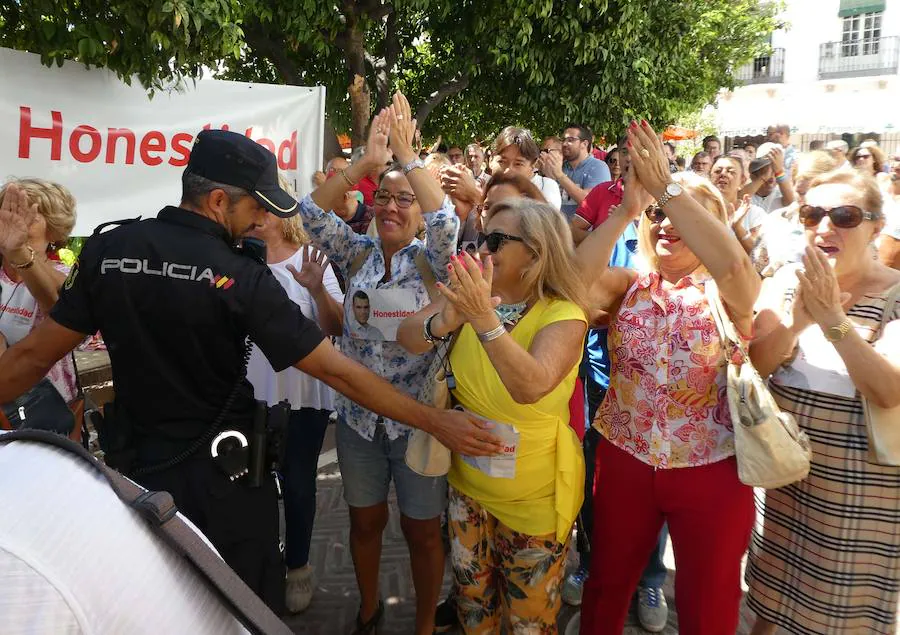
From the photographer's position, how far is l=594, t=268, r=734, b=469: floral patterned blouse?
7.55 feet

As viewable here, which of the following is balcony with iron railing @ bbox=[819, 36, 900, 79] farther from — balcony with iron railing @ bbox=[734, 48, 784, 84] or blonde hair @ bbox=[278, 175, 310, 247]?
blonde hair @ bbox=[278, 175, 310, 247]

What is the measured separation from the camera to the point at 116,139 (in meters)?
4.65

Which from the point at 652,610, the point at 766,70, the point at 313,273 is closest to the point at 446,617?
the point at 652,610

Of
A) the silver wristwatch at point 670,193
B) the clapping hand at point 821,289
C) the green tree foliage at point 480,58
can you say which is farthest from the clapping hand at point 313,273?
the green tree foliage at point 480,58

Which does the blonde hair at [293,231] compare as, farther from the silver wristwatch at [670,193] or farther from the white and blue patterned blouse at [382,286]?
the silver wristwatch at [670,193]

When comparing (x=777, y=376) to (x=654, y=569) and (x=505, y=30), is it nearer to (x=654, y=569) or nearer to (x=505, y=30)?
(x=654, y=569)

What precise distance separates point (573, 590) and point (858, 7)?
36863 millimetres

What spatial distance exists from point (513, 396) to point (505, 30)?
7.67 m

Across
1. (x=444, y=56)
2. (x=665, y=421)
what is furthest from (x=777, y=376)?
(x=444, y=56)

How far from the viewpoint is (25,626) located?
29.3 inches

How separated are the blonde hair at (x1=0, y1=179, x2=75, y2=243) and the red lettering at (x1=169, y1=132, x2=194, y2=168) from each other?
6.85ft

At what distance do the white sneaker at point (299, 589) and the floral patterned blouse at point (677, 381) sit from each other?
1.80m

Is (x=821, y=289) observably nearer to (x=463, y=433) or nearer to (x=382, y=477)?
(x=463, y=433)

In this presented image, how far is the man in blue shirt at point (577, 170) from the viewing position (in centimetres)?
542
